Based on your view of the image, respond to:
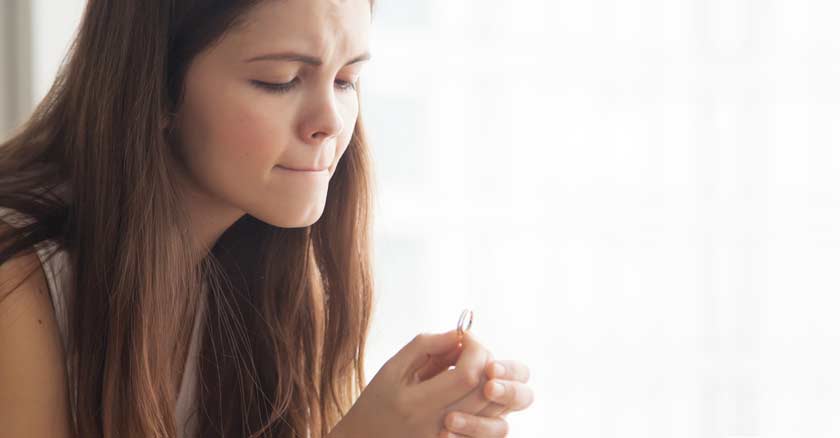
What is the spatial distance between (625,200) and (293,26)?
1.98ft

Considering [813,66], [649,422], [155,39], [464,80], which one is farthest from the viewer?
[464,80]

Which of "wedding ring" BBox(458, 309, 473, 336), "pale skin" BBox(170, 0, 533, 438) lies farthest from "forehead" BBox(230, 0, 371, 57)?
"wedding ring" BBox(458, 309, 473, 336)

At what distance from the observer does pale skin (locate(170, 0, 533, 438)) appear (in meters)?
0.94

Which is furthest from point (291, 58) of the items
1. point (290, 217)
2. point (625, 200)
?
point (625, 200)

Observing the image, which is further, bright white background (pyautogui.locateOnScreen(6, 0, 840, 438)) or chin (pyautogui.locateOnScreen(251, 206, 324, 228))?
bright white background (pyautogui.locateOnScreen(6, 0, 840, 438))

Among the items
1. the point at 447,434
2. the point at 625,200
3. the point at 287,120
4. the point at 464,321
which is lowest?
the point at 447,434

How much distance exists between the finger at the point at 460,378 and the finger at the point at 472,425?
0.02 m

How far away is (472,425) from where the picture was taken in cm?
97

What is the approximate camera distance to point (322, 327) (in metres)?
1.24

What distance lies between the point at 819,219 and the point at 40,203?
935 mm

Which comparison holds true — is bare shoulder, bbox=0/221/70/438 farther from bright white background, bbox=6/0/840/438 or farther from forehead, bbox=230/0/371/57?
bright white background, bbox=6/0/840/438

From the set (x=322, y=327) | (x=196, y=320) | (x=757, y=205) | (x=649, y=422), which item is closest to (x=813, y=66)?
(x=757, y=205)

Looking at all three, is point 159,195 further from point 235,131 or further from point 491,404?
point 491,404

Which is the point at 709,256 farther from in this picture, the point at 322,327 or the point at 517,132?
the point at 322,327
